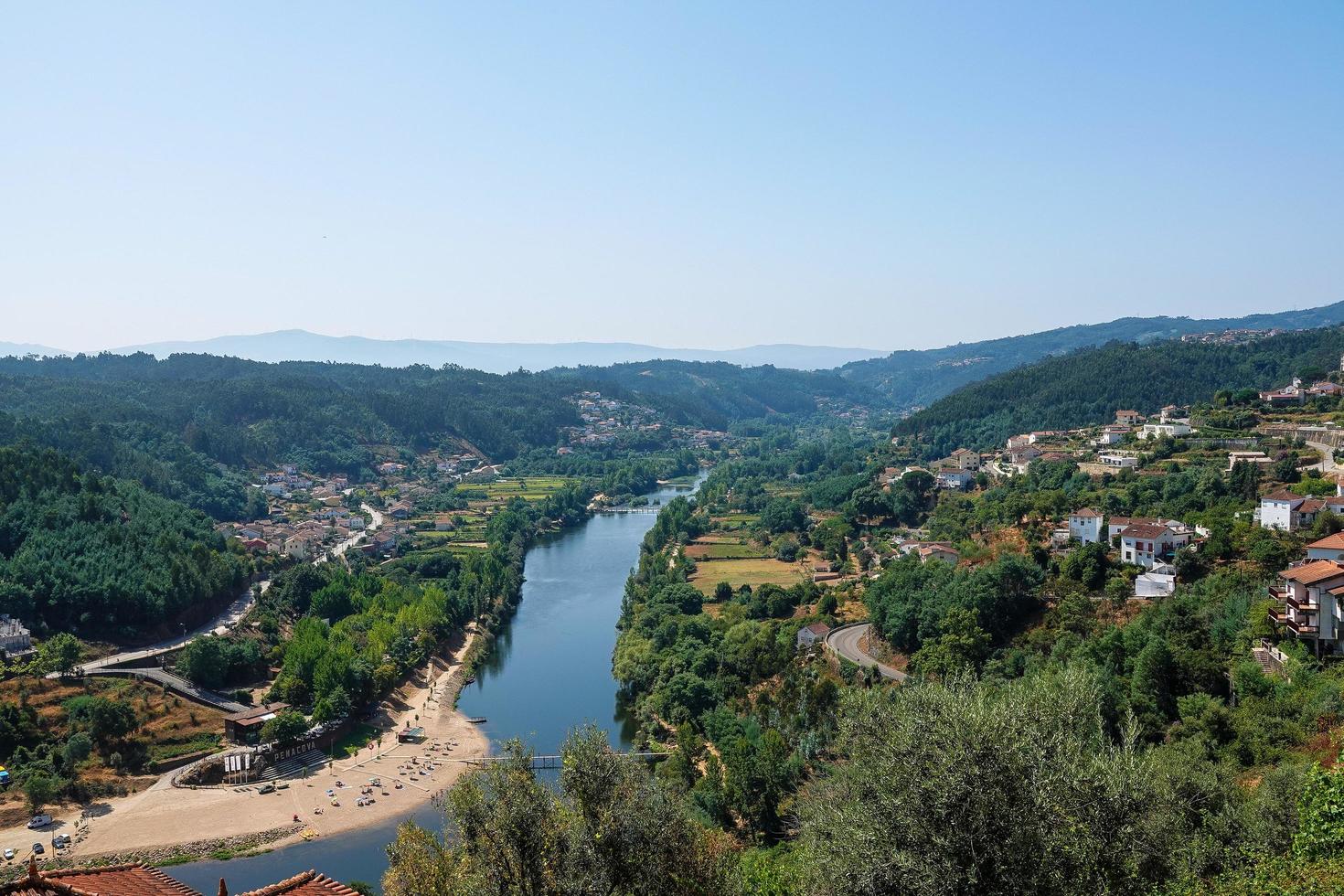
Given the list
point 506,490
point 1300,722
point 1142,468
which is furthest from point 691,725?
point 506,490

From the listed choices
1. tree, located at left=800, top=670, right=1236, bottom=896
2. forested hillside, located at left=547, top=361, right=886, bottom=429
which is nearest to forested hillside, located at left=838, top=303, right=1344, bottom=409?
forested hillside, located at left=547, top=361, right=886, bottom=429

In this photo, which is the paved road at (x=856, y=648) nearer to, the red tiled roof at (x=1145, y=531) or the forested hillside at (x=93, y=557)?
the red tiled roof at (x=1145, y=531)

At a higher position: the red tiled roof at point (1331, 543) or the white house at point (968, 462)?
the red tiled roof at point (1331, 543)

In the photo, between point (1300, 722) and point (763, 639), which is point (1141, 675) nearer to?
point (1300, 722)

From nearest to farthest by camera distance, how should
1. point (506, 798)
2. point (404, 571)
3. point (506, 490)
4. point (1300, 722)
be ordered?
point (506, 798) → point (1300, 722) → point (404, 571) → point (506, 490)

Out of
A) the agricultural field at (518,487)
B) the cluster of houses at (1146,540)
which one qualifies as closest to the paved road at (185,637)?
the agricultural field at (518,487)

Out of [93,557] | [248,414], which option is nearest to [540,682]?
[93,557]

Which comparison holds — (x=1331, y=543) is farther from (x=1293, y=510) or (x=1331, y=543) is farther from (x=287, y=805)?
(x=287, y=805)
